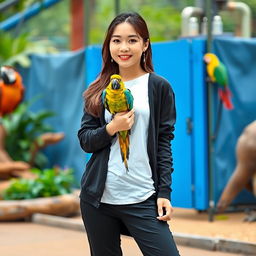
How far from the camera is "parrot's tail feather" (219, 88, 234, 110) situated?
9.23 m

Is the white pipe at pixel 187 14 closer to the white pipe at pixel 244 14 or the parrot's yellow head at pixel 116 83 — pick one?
the white pipe at pixel 244 14

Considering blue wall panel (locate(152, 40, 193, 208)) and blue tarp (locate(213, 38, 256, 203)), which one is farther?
blue tarp (locate(213, 38, 256, 203))

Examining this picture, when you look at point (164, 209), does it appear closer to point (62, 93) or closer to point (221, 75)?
point (221, 75)

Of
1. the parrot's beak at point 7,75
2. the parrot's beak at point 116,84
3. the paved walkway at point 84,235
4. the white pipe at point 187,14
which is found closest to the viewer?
the parrot's beak at point 116,84

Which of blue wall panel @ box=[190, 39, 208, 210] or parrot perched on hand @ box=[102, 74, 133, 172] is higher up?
parrot perched on hand @ box=[102, 74, 133, 172]

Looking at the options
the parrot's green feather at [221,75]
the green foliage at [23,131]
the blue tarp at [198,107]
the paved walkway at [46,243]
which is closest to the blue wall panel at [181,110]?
the blue tarp at [198,107]

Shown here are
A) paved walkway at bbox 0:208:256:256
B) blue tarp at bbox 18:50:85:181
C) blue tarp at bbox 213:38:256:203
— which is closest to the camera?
paved walkway at bbox 0:208:256:256

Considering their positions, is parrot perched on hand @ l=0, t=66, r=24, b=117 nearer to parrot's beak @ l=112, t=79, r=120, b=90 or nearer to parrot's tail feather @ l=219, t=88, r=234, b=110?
parrot's tail feather @ l=219, t=88, r=234, b=110

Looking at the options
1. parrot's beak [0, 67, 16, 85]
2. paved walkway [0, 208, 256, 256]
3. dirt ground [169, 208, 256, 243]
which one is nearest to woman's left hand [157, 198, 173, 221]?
paved walkway [0, 208, 256, 256]

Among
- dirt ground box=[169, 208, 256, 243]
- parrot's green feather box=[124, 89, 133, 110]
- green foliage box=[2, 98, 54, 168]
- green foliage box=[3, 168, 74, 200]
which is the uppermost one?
parrot's green feather box=[124, 89, 133, 110]

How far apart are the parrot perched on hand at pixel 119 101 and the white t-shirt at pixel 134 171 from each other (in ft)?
0.09

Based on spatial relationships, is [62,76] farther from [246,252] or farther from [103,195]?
[103,195]

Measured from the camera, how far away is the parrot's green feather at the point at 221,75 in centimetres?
894

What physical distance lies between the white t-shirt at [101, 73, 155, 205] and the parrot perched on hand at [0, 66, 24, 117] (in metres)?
7.55
